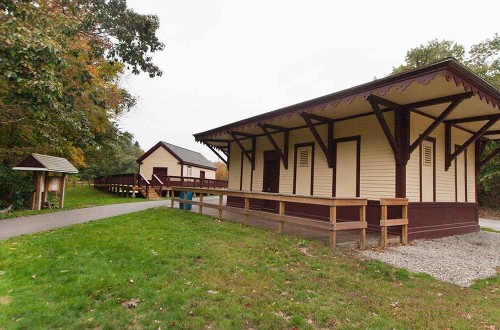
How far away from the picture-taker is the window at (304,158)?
31.0 ft

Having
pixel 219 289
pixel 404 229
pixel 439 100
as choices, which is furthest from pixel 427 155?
pixel 219 289

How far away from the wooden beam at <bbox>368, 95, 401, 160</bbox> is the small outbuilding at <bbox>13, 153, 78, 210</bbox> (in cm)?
1114

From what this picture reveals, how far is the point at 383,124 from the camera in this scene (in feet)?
21.3

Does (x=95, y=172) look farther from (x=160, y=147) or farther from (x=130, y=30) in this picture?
(x=130, y=30)

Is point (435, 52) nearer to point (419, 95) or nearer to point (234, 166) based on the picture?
point (234, 166)

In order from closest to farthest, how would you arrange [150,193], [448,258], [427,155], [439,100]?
[448,258] < [439,100] < [427,155] < [150,193]

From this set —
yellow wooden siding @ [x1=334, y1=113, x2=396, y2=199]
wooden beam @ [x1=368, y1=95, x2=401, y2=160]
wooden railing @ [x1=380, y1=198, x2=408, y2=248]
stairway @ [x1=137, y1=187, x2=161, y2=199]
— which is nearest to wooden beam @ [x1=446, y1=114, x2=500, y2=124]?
yellow wooden siding @ [x1=334, y1=113, x2=396, y2=199]

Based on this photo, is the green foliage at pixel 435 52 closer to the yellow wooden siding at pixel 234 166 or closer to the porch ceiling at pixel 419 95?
the porch ceiling at pixel 419 95

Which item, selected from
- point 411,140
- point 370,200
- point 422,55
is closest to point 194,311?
point 370,200

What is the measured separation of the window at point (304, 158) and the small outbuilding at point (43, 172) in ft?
30.1

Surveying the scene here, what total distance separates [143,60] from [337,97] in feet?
22.2

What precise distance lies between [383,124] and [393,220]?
6.98ft

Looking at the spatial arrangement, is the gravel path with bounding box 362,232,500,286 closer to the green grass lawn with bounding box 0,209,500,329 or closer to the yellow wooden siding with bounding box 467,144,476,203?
the green grass lawn with bounding box 0,209,500,329

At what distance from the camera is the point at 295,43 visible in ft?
48.9
